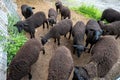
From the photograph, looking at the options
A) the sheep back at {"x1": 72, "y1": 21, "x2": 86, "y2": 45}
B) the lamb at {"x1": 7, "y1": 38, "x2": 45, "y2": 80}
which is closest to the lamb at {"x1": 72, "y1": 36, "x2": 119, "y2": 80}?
the sheep back at {"x1": 72, "y1": 21, "x2": 86, "y2": 45}

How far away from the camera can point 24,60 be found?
8.66 m

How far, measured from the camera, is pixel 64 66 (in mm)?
8500

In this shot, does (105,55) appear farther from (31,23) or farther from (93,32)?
(31,23)

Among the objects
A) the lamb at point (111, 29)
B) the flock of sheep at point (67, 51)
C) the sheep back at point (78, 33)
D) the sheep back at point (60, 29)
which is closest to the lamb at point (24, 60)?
the flock of sheep at point (67, 51)

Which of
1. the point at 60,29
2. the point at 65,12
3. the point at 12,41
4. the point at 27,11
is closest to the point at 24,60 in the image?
the point at 12,41

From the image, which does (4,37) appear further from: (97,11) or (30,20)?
(97,11)

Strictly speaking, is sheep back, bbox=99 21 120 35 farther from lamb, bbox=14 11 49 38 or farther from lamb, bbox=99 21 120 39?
lamb, bbox=14 11 49 38

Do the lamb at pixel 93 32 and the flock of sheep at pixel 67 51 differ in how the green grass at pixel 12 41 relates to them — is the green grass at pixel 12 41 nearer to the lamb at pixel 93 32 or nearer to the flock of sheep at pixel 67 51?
the flock of sheep at pixel 67 51

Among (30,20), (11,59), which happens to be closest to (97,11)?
(30,20)

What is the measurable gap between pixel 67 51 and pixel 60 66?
862mm

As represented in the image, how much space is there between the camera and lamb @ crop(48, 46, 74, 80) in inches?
323

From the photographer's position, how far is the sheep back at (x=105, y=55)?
29.8 feet

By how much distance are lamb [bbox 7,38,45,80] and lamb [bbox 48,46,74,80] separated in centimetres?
76

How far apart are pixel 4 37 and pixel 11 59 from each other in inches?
31.1
